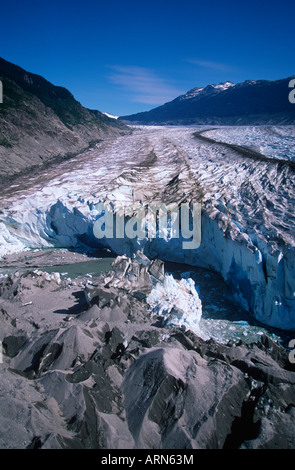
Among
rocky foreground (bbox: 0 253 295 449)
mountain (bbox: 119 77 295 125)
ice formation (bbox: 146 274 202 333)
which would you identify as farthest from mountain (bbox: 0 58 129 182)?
mountain (bbox: 119 77 295 125)

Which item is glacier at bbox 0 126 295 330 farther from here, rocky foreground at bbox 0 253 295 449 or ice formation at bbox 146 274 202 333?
rocky foreground at bbox 0 253 295 449

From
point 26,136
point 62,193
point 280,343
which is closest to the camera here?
point 280,343

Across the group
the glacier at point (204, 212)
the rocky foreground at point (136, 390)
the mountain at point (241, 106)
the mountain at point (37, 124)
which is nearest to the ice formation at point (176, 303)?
the rocky foreground at point (136, 390)

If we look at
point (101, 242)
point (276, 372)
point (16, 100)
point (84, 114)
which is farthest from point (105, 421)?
point (84, 114)

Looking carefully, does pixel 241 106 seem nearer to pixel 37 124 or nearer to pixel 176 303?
pixel 37 124

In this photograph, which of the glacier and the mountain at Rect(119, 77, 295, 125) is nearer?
the glacier
